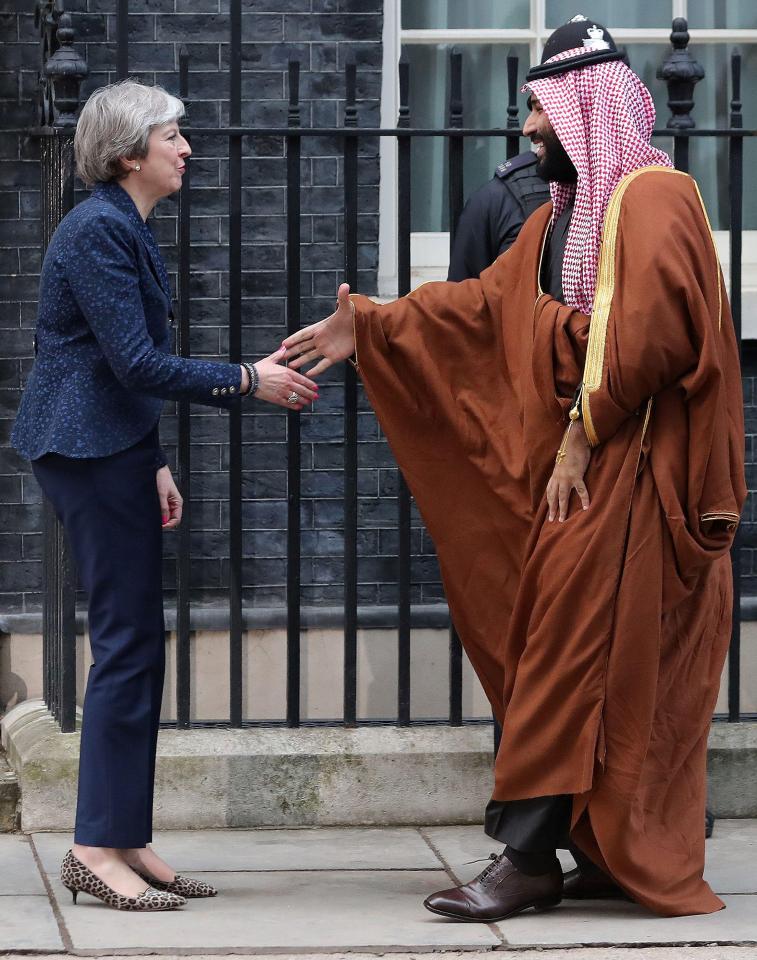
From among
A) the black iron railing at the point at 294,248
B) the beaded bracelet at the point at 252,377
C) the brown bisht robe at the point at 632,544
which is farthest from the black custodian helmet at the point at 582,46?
the beaded bracelet at the point at 252,377

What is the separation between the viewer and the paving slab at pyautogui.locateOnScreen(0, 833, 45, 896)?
14.8 ft

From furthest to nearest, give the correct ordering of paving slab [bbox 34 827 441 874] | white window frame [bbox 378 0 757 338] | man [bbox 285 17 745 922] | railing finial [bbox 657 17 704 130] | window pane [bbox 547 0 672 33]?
window pane [bbox 547 0 672 33]
white window frame [bbox 378 0 757 338]
railing finial [bbox 657 17 704 130]
paving slab [bbox 34 827 441 874]
man [bbox 285 17 745 922]

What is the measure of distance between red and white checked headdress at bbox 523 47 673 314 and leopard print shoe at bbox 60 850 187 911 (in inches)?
70.4

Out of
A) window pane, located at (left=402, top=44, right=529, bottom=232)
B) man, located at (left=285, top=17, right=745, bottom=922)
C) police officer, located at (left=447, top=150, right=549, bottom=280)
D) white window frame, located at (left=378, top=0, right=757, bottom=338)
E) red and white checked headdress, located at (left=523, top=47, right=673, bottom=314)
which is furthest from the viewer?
window pane, located at (left=402, top=44, right=529, bottom=232)

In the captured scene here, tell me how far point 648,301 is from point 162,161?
4.09ft

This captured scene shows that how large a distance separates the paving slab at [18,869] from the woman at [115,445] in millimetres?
210

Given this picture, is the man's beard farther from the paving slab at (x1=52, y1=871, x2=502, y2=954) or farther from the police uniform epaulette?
the paving slab at (x1=52, y1=871, x2=502, y2=954)

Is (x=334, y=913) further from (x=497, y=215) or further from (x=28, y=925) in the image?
(x=497, y=215)

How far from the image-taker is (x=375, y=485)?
6387 mm

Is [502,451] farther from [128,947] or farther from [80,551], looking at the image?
[128,947]

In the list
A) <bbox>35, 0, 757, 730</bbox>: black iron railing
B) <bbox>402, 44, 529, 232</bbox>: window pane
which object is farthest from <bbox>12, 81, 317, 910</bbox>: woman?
<bbox>402, 44, 529, 232</bbox>: window pane

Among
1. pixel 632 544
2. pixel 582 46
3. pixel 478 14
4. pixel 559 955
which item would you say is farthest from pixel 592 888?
pixel 478 14

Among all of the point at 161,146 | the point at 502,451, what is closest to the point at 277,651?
the point at 502,451

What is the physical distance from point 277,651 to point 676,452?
2.61m
